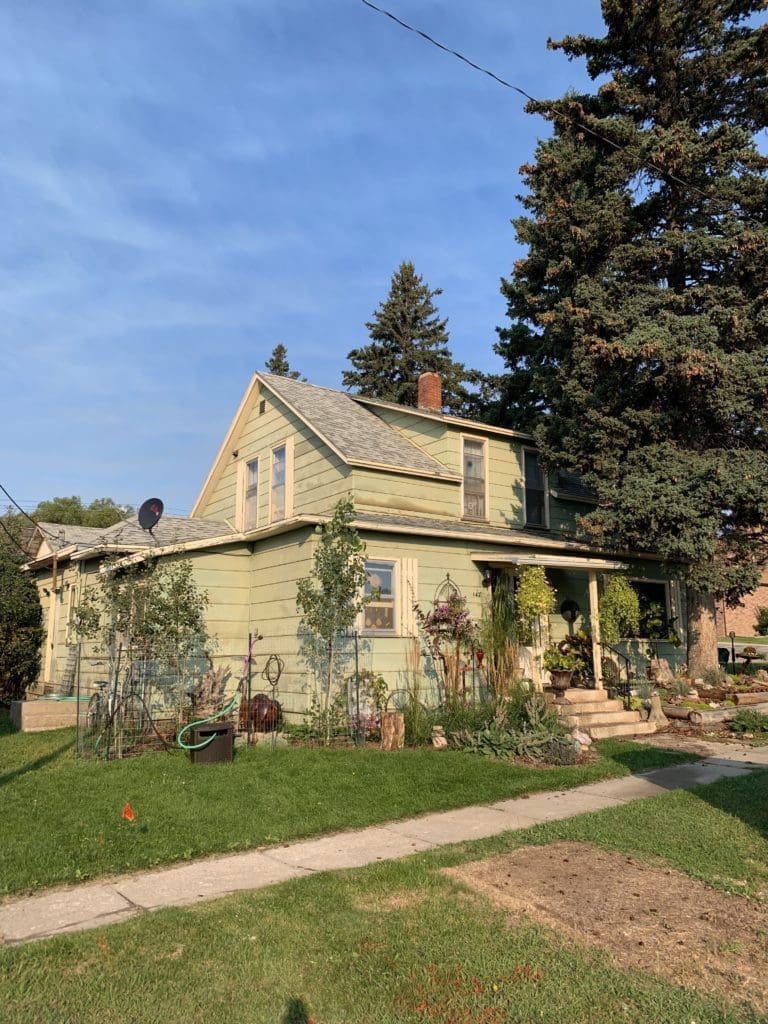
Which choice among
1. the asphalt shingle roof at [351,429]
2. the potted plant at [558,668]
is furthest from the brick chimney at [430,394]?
the potted plant at [558,668]

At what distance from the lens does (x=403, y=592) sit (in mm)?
13461

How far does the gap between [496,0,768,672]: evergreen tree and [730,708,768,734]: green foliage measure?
9.28 ft

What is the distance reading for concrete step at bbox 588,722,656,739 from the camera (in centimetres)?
1222

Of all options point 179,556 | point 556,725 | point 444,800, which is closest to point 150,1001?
point 444,800

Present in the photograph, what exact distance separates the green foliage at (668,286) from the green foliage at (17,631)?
13277 millimetres

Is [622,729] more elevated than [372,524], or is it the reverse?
[372,524]

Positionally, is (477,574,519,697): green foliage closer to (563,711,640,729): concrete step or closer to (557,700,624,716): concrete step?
(557,700,624,716): concrete step

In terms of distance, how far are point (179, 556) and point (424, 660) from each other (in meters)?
4.98

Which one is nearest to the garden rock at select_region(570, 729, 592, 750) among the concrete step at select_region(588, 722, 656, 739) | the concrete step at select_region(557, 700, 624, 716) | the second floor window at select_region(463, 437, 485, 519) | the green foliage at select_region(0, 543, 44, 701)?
the concrete step at select_region(557, 700, 624, 716)

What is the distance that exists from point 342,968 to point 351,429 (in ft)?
42.8

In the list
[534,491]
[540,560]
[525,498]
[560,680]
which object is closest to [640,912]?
[560,680]

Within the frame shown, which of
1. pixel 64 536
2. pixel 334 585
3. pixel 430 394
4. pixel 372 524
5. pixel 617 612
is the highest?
pixel 430 394

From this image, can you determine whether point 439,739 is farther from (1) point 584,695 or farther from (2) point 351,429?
(2) point 351,429

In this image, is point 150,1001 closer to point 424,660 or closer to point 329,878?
point 329,878
